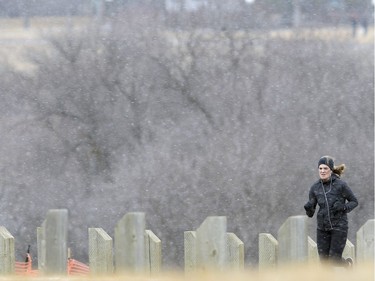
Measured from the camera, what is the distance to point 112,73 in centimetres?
3381

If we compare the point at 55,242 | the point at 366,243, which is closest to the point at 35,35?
the point at 366,243

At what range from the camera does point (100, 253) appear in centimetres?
797

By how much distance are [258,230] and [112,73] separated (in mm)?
7384

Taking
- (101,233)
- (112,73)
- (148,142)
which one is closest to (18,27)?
(112,73)

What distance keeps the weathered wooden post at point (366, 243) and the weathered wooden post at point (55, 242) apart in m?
2.65

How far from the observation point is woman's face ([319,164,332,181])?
32.1ft

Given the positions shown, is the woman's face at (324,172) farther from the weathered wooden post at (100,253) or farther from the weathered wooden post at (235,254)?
the weathered wooden post at (100,253)

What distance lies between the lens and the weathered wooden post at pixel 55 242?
6.52 meters

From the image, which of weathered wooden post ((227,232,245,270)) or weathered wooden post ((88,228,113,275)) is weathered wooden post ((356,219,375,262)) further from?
weathered wooden post ((88,228,113,275))

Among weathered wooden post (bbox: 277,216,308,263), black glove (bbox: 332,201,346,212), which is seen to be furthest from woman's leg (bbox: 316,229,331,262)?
weathered wooden post (bbox: 277,216,308,263)

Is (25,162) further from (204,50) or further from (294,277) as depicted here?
(294,277)

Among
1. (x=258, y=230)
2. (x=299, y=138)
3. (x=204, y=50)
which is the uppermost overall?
(x=204, y=50)

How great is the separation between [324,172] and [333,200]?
0.22m

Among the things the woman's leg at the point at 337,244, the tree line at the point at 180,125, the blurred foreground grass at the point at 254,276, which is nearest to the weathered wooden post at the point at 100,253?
the blurred foreground grass at the point at 254,276
